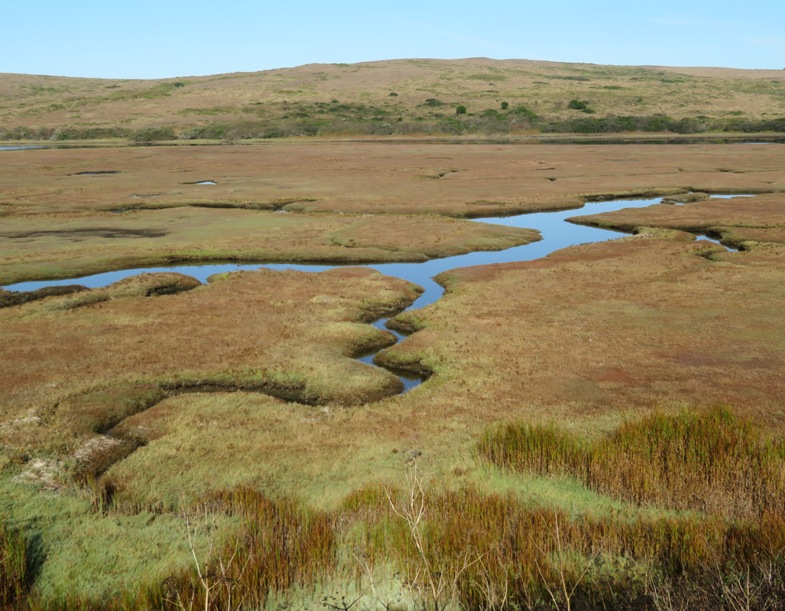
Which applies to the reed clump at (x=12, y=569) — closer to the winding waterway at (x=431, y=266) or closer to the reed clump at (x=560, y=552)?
the reed clump at (x=560, y=552)

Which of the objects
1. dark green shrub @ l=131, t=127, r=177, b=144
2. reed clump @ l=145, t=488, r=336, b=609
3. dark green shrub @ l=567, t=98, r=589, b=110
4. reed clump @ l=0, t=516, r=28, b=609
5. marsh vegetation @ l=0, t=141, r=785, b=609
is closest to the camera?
reed clump @ l=145, t=488, r=336, b=609

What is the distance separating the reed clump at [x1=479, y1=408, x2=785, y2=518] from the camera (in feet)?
36.5

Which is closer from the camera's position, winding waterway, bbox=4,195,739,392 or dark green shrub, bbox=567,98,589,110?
winding waterway, bbox=4,195,739,392

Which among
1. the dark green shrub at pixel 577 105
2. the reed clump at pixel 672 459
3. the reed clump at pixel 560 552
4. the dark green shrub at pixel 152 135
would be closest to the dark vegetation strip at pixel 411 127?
the dark green shrub at pixel 152 135

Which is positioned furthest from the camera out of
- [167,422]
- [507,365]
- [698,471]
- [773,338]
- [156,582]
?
[773,338]

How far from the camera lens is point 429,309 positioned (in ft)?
80.4

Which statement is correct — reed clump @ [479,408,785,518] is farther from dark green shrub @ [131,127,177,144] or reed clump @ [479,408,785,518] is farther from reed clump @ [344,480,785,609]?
dark green shrub @ [131,127,177,144]

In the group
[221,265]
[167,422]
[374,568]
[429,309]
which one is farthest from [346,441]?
[221,265]

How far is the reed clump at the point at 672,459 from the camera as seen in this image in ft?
36.5

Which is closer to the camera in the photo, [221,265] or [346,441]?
[346,441]

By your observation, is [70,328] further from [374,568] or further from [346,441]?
[374,568]

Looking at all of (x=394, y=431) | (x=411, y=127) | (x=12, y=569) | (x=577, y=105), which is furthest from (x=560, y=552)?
(x=577, y=105)

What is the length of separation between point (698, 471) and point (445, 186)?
50849 mm

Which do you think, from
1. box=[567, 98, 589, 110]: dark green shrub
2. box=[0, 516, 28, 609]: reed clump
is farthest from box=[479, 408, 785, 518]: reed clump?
box=[567, 98, 589, 110]: dark green shrub
